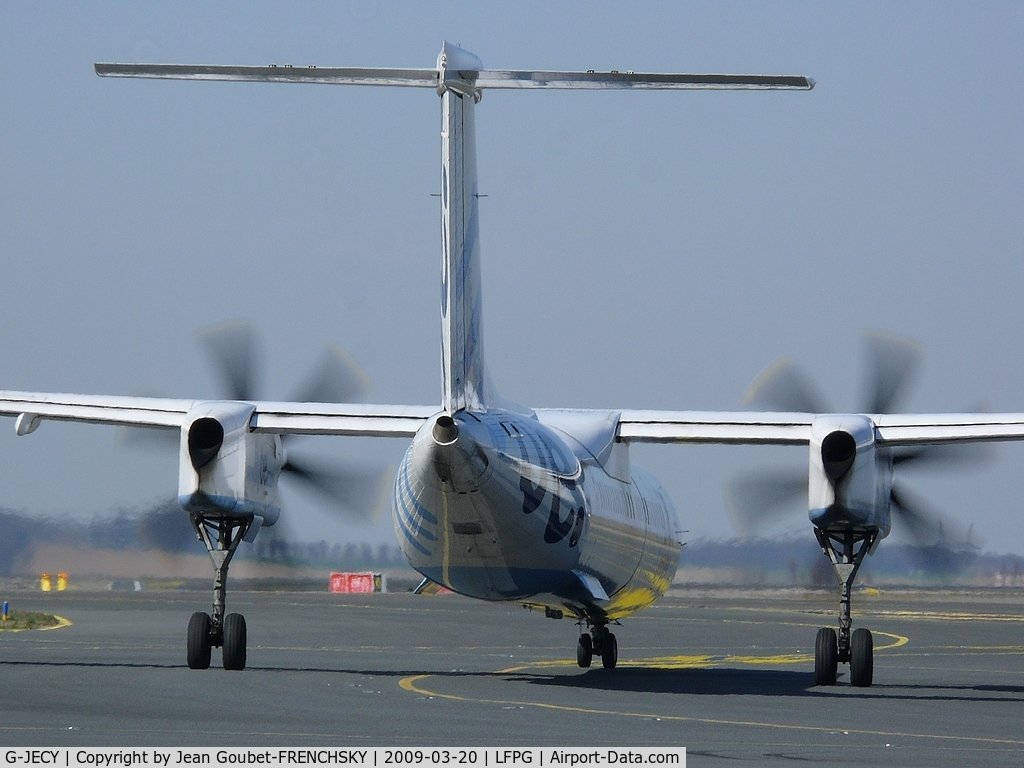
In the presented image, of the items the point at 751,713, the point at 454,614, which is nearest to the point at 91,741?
the point at 751,713

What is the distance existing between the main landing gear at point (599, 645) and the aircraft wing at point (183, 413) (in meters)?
5.46

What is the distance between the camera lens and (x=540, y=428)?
23250 mm

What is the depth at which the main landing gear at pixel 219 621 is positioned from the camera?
26859 mm

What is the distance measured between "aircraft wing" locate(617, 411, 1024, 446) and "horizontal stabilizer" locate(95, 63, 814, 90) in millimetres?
6937

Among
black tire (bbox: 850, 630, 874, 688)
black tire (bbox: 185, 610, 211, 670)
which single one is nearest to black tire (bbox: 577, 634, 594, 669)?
black tire (bbox: 850, 630, 874, 688)

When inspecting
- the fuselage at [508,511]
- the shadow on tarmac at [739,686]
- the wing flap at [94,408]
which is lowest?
the shadow on tarmac at [739,686]

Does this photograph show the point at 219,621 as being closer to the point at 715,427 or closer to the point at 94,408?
the point at 94,408

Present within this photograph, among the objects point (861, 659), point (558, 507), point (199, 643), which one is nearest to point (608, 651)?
point (861, 659)

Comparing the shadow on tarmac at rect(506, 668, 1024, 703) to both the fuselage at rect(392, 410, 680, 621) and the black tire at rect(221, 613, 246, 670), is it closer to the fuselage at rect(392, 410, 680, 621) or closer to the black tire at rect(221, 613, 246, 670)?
the fuselage at rect(392, 410, 680, 621)

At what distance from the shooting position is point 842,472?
84.0 feet

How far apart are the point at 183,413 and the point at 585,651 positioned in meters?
8.25

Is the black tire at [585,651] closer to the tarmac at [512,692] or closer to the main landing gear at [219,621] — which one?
the tarmac at [512,692]

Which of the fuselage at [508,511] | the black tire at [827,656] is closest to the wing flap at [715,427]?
the fuselage at [508,511]

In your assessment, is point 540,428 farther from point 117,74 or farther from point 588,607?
point 117,74
